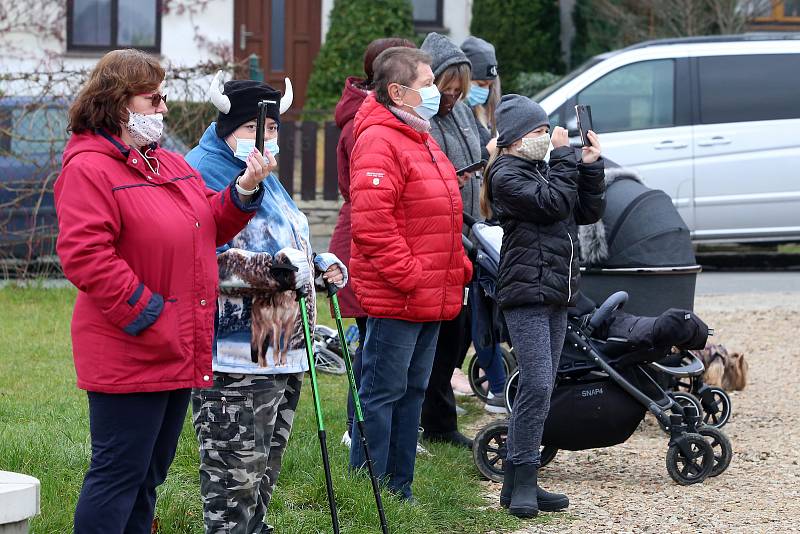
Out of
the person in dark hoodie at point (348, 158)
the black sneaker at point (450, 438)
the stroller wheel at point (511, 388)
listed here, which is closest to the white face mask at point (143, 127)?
the person in dark hoodie at point (348, 158)

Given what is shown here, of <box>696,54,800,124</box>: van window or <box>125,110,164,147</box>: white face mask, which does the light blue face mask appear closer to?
<box>125,110,164,147</box>: white face mask

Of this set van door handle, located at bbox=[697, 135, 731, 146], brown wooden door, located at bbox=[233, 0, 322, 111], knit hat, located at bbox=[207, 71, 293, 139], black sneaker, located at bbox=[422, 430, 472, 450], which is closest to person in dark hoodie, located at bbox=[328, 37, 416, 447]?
black sneaker, located at bbox=[422, 430, 472, 450]

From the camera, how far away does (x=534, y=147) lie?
18.7 ft

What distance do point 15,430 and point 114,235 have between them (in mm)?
2394

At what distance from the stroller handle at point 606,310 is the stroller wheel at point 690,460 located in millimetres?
674

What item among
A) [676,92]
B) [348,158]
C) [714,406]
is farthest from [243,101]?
[676,92]

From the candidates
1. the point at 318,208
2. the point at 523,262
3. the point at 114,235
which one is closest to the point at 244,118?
the point at 114,235

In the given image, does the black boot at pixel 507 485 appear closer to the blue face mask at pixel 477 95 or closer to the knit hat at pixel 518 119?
the knit hat at pixel 518 119

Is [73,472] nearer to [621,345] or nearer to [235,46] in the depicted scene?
[621,345]

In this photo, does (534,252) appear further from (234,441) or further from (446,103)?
(234,441)

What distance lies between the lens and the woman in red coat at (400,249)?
5371 millimetres

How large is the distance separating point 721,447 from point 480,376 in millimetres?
2005

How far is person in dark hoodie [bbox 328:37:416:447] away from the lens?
21.3 feet

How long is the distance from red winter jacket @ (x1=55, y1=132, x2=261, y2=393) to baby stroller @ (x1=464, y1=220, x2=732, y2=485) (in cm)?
246
